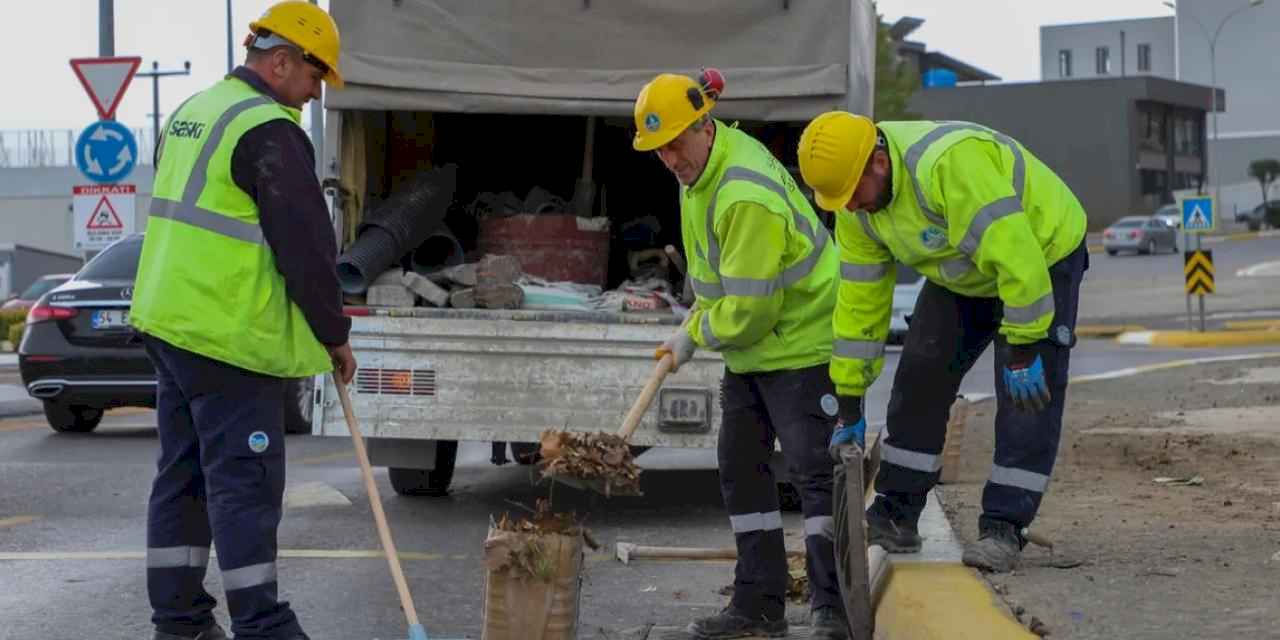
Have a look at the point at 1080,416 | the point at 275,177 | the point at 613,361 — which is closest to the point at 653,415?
the point at 613,361

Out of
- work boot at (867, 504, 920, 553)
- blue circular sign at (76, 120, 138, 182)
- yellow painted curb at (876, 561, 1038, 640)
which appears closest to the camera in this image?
A: yellow painted curb at (876, 561, 1038, 640)

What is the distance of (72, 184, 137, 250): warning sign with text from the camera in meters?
18.2

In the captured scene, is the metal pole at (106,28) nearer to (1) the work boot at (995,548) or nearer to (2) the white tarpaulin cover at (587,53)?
(2) the white tarpaulin cover at (587,53)

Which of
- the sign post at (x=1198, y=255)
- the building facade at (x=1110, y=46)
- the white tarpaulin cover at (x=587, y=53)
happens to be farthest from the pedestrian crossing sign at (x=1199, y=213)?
the building facade at (x=1110, y=46)

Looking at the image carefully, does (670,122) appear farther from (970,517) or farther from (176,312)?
(970,517)

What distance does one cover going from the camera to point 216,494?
5609 mm

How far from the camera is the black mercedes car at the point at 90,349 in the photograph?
545 inches

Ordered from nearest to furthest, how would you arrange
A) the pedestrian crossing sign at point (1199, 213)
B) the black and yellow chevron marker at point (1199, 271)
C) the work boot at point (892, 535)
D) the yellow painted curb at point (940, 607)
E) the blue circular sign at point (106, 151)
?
the yellow painted curb at point (940, 607) < the work boot at point (892, 535) < the blue circular sign at point (106, 151) < the black and yellow chevron marker at point (1199, 271) < the pedestrian crossing sign at point (1199, 213)

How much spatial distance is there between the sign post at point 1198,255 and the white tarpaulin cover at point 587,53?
20290 mm

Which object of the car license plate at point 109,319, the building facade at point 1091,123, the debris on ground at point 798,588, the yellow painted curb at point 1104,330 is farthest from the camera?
the building facade at point 1091,123

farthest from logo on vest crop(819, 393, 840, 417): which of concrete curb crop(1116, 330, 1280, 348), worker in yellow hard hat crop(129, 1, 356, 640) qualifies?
concrete curb crop(1116, 330, 1280, 348)

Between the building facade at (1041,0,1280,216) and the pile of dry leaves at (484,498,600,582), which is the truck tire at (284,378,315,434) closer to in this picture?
the pile of dry leaves at (484,498,600,582)

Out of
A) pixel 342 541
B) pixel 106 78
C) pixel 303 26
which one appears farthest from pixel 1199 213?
pixel 303 26

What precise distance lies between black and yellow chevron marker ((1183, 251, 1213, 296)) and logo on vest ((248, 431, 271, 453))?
25.0 meters
